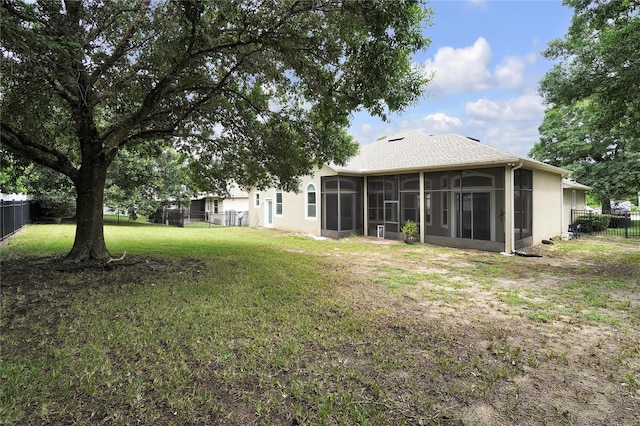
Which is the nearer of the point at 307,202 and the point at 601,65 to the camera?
the point at 601,65

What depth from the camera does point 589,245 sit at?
14.1m

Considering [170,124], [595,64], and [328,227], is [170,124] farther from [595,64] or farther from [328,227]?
[595,64]

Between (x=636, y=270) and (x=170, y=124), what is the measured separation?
12805mm

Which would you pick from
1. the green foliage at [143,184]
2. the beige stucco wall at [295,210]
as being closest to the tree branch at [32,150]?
the beige stucco wall at [295,210]

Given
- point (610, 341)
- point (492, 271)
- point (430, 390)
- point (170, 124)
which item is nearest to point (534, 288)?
point (492, 271)

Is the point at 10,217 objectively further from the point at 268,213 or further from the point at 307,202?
the point at 307,202

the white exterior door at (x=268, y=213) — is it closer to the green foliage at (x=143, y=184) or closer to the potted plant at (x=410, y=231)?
the green foliage at (x=143, y=184)

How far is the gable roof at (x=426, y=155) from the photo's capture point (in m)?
12.3

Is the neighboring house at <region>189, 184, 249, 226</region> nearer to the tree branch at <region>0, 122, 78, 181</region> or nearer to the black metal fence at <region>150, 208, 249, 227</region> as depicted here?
the black metal fence at <region>150, 208, 249, 227</region>

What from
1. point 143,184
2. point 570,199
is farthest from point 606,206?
point 143,184

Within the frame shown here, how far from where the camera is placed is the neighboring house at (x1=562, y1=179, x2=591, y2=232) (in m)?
18.6

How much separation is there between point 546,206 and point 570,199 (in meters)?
7.28

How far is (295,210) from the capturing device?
62.4 ft

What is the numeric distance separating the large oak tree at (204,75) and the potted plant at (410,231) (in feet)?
21.0
